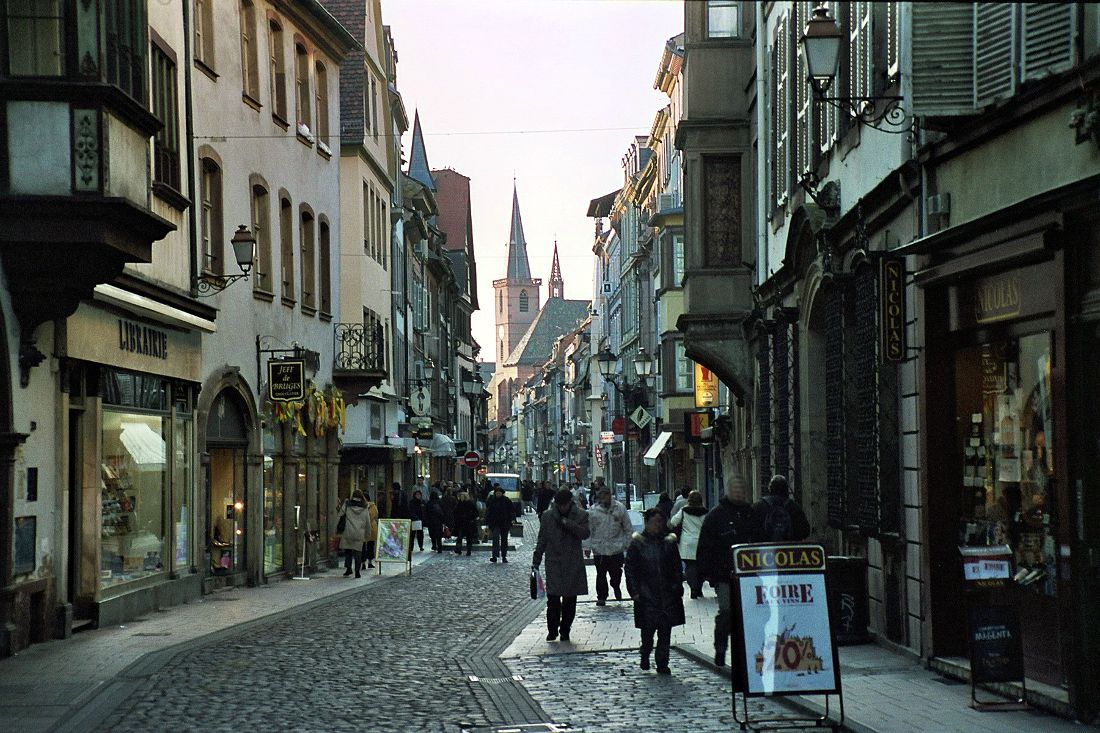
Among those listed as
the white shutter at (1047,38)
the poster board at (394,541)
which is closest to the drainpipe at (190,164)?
the poster board at (394,541)

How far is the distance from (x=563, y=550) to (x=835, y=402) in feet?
11.8

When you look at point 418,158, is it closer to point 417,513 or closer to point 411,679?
point 417,513

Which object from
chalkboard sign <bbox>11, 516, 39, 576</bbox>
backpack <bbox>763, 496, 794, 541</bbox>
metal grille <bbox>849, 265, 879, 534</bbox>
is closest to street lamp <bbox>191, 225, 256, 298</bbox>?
chalkboard sign <bbox>11, 516, 39, 576</bbox>

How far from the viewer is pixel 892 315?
49.2 feet

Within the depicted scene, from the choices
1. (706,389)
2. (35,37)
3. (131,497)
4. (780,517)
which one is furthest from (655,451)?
(35,37)

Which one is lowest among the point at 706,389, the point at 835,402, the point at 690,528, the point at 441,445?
the point at 690,528

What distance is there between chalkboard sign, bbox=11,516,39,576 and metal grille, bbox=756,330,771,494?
1132 centimetres

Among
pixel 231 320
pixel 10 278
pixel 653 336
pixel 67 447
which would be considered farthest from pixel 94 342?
pixel 653 336

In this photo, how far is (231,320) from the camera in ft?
91.7

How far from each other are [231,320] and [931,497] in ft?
52.6

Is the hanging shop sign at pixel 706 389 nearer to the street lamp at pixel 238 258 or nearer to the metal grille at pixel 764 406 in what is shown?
the metal grille at pixel 764 406

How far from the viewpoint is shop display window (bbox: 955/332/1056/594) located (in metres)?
12.5

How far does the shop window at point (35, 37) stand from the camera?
56.1ft

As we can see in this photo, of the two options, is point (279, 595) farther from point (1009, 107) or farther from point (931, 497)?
point (1009, 107)
